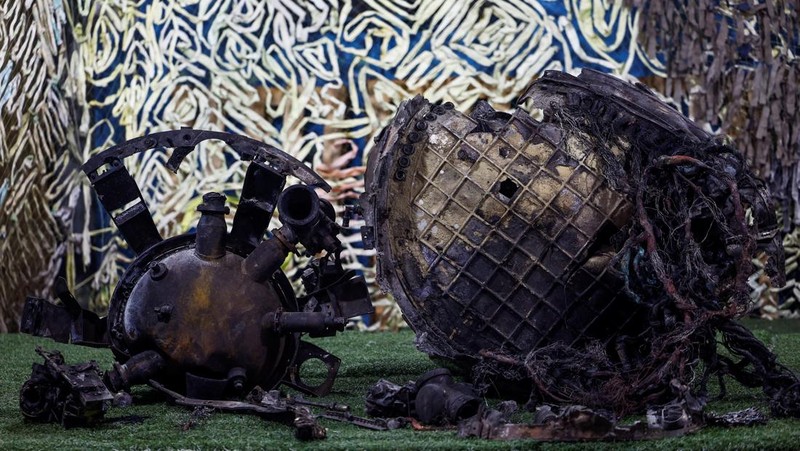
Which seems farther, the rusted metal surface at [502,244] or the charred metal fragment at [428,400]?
the rusted metal surface at [502,244]

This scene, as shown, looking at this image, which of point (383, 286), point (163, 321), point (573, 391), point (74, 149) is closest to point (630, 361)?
point (573, 391)

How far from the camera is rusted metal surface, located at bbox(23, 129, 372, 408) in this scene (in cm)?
369

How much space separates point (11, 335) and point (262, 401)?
3078 millimetres

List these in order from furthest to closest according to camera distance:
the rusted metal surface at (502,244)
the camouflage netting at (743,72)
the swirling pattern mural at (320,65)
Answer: the swirling pattern mural at (320,65), the camouflage netting at (743,72), the rusted metal surface at (502,244)

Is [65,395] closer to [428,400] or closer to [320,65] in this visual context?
[428,400]

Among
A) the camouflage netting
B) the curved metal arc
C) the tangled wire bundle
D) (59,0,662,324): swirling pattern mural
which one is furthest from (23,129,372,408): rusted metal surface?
the camouflage netting

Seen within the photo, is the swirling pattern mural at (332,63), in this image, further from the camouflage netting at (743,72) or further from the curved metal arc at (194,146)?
the curved metal arc at (194,146)

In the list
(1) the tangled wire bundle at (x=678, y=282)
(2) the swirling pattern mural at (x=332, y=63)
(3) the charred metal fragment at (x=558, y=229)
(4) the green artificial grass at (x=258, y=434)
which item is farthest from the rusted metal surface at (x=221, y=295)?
(2) the swirling pattern mural at (x=332, y=63)

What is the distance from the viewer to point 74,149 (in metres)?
6.57

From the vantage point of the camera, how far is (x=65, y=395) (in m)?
3.50

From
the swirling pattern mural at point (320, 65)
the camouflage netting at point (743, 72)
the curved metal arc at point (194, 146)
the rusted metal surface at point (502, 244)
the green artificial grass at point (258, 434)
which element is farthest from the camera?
the swirling pattern mural at point (320, 65)

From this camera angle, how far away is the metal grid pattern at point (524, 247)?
12.9ft

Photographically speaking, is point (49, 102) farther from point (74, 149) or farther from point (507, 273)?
point (507, 273)

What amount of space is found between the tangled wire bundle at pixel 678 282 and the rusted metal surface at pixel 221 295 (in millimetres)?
695
